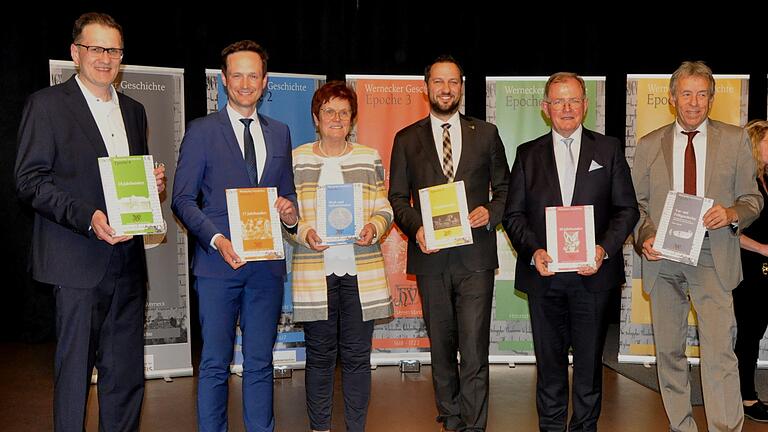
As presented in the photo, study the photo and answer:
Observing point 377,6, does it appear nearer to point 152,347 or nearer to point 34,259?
point 152,347

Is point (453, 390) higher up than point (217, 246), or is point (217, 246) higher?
point (217, 246)

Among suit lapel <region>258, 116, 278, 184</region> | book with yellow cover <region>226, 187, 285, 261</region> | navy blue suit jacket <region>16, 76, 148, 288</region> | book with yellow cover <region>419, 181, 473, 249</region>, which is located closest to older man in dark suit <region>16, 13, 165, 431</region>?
navy blue suit jacket <region>16, 76, 148, 288</region>

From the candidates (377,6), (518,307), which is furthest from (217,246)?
(377,6)

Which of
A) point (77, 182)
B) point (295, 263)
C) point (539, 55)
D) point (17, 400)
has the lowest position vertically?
point (17, 400)

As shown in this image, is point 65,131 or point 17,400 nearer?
point 65,131

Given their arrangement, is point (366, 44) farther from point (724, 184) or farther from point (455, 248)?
point (724, 184)

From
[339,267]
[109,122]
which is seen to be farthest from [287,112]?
[109,122]

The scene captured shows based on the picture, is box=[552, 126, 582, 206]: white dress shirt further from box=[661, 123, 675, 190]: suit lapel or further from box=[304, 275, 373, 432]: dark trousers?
box=[304, 275, 373, 432]: dark trousers

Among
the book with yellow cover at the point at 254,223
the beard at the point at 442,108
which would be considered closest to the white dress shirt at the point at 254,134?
the book with yellow cover at the point at 254,223

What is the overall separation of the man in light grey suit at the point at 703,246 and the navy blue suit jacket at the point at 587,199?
0.62 feet

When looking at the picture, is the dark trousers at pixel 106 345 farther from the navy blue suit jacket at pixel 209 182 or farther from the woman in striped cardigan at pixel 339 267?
the woman in striped cardigan at pixel 339 267

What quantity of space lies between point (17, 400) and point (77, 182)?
2759mm

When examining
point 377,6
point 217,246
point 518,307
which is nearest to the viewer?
point 217,246

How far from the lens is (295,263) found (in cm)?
402
